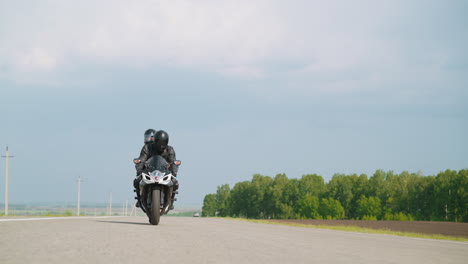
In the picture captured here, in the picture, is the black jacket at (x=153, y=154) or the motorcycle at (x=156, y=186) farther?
the black jacket at (x=153, y=154)

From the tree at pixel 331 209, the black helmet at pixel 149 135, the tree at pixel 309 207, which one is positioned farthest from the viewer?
the tree at pixel 309 207

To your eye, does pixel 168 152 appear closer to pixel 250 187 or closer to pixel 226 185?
pixel 250 187

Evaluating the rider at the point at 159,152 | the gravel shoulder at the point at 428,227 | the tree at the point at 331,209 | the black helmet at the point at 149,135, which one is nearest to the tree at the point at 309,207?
the tree at the point at 331,209

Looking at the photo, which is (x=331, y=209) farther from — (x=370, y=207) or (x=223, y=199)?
(x=223, y=199)

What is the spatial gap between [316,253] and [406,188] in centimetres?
10890

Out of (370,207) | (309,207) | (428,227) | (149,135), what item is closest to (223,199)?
(309,207)

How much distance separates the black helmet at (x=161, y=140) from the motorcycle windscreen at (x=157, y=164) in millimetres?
315

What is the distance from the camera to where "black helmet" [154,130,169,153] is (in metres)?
16.4

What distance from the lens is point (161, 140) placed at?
16.4 metres

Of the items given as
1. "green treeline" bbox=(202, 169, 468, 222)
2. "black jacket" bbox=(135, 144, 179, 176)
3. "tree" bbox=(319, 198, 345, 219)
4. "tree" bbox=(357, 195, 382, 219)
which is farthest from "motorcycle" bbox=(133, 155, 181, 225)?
"tree" bbox=(319, 198, 345, 219)

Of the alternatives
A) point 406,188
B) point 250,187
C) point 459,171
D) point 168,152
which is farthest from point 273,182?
point 168,152

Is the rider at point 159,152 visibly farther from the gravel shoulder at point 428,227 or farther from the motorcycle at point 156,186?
the gravel shoulder at point 428,227

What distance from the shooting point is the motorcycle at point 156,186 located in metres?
16.0

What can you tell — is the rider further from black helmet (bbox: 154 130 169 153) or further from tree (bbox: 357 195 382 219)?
tree (bbox: 357 195 382 219)
